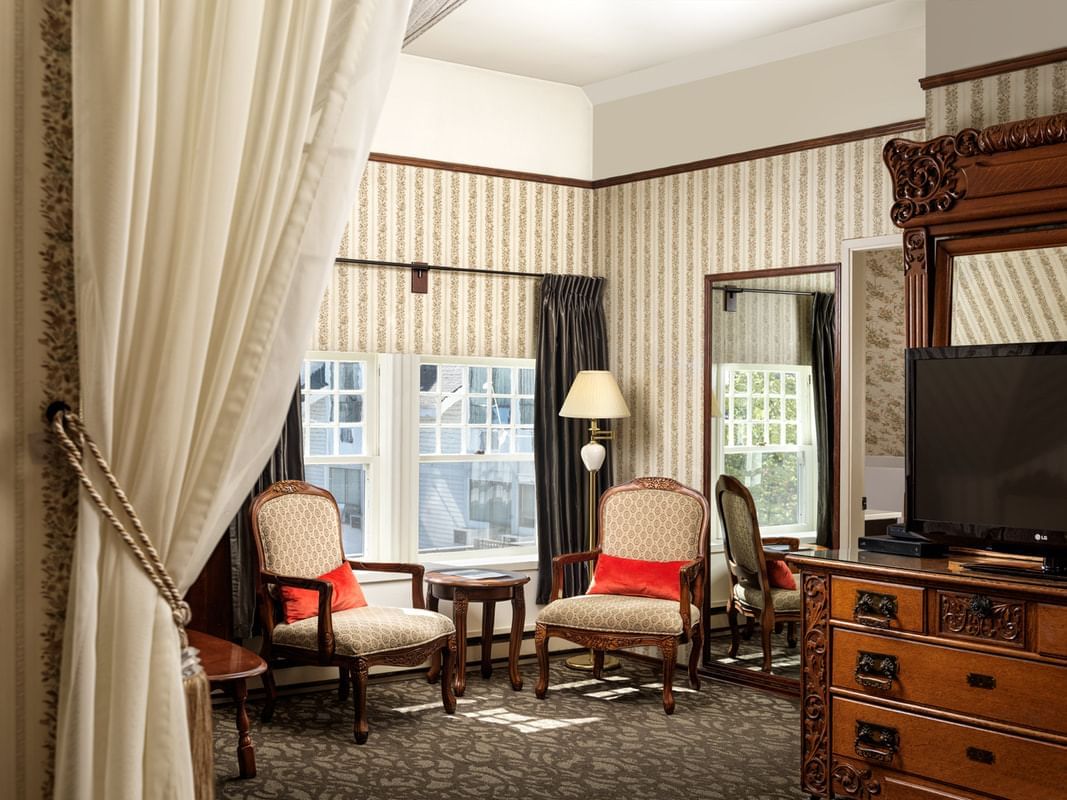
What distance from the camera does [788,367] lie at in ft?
18.4

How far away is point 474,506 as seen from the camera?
6.46m

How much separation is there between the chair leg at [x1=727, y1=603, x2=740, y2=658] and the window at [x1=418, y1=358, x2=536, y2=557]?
1276mm

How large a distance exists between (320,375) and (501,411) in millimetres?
1135

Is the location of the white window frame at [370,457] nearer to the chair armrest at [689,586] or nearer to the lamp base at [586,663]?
the lamp base at [586,663]

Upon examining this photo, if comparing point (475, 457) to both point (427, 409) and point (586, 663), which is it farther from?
point (586, 663)

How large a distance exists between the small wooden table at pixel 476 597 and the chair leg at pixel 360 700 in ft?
2.68

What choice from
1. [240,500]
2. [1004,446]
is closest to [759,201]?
[1004,446]

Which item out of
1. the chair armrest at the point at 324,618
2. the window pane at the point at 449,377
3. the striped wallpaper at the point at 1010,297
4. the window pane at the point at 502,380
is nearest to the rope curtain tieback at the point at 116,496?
the striped wallpaper at the point at 1010,297

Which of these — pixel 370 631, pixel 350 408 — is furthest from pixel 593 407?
pixel 370 631

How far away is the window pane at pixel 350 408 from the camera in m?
5.98

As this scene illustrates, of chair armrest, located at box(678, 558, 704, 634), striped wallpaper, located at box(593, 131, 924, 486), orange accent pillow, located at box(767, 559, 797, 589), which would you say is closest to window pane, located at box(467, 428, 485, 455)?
striped wallpaper, located at box(593, 131, 924, 486)

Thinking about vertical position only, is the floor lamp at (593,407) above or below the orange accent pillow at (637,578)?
above

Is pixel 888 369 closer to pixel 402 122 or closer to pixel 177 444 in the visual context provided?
pixel 402 122

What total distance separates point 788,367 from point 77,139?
15.3 feet
